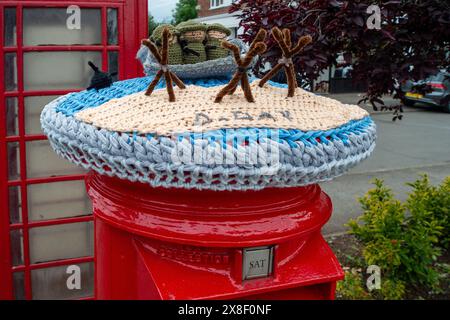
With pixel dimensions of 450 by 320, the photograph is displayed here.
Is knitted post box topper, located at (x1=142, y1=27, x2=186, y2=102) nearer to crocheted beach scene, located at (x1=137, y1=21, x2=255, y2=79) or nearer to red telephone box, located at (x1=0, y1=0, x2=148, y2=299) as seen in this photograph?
crocheted beach scene, located at (x1=137, y1=21, x2=255, y2=79)

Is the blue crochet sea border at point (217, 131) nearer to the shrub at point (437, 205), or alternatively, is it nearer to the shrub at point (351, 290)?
the shrub at point (351, 290)

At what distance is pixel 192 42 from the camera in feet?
4.68

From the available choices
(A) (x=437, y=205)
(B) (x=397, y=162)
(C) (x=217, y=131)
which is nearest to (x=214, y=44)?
(C) (x=217, y=131)

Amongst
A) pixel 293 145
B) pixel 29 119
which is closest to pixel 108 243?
pixel 293 145

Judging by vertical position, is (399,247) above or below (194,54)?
below

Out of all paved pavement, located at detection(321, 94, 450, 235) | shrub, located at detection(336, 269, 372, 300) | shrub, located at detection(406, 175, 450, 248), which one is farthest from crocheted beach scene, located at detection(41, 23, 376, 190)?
paved pavement, located at detection(321, 94, 450, 235)

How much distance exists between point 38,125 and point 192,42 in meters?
1.57

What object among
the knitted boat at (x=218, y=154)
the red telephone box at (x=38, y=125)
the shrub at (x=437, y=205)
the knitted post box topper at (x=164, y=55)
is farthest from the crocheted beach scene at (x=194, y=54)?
the shrub at (x=437, y=205)

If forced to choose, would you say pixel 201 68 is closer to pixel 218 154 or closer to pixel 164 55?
pixel 164 55

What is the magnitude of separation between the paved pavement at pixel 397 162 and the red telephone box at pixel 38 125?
2.66m

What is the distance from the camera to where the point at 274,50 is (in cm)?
228

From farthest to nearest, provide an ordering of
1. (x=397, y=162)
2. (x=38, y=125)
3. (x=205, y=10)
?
(x=205, y=10)
(x=397, y=162)
(x=38, y=125)

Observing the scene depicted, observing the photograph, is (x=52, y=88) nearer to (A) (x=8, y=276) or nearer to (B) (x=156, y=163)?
(A) (x=8, y=276)

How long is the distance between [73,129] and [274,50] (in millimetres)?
1379
